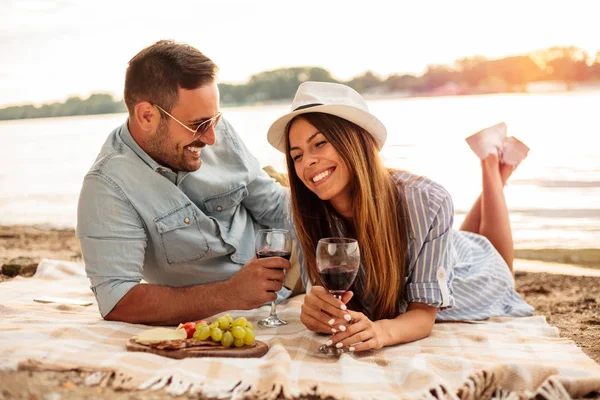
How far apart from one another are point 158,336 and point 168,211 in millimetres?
830

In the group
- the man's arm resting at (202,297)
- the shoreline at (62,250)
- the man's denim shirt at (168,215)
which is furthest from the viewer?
the shoreline at (62,250)

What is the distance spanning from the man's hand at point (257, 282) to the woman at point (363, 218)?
0.68 feet

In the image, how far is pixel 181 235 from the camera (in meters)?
3.72

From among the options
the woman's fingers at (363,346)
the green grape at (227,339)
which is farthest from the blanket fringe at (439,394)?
the green grape at (227,339)

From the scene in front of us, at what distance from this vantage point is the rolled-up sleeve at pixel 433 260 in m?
3.25

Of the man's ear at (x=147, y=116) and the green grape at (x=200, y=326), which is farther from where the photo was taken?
the man's ear at (x=147, y=116)

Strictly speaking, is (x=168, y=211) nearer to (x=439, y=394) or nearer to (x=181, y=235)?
(x=181, y=235)

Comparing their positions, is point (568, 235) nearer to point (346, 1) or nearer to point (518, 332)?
point (518, 332)

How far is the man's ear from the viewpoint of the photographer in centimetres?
367

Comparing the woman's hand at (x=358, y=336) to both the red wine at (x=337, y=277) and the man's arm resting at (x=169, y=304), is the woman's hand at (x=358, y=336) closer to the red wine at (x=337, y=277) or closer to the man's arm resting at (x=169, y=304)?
the red wine at (x=337, y=277)

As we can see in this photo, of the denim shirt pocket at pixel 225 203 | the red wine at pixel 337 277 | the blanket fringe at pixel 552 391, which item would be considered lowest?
the blanket fringe at pixel 552 391

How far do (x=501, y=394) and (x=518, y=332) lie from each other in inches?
36.2

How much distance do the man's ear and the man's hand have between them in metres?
0.92

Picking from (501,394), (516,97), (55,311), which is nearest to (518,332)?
(501,394)
